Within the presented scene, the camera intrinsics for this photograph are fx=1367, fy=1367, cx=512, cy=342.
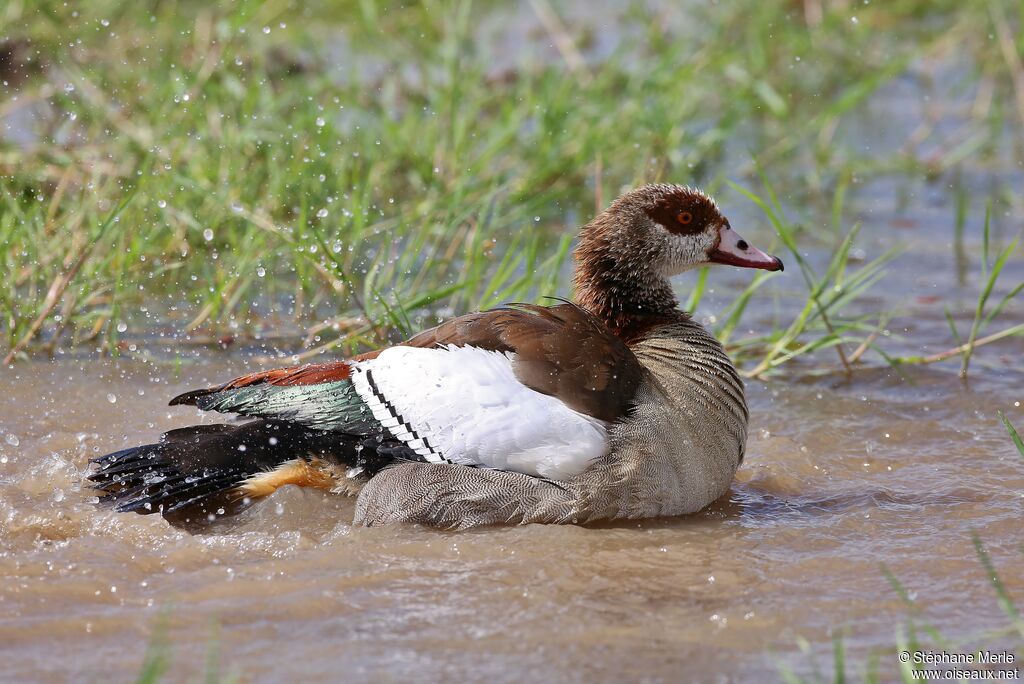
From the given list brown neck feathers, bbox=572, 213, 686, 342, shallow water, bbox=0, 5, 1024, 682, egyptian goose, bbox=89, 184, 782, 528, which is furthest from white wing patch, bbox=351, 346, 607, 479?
brown neck feathers, bbox=572, 213, 686, 342

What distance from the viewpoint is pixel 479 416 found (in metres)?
4.14

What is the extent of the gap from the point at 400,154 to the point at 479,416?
10.4 ft

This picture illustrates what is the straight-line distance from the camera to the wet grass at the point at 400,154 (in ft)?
18.8

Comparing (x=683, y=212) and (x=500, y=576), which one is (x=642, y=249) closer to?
(x=683, y=212)

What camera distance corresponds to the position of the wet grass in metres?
5.74

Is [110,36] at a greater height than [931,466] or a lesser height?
greater

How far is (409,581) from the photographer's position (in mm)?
3691

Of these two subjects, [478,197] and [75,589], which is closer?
[75,589]

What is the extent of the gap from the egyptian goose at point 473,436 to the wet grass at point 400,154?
0.88 metres

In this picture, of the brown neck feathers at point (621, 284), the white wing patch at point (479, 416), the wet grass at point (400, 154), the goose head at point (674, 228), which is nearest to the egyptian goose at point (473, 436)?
the white wing patch at point (479, 416)

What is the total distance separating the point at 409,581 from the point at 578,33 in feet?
23.8

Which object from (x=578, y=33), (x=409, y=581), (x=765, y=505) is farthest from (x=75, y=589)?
(x=578, y=33)

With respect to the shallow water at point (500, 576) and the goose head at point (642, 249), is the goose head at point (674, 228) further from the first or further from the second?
the shallow water at point (500, 576)

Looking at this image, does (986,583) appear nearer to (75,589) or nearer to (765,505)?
(765,505)
